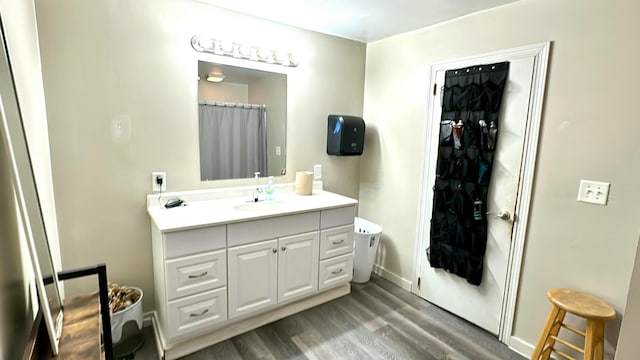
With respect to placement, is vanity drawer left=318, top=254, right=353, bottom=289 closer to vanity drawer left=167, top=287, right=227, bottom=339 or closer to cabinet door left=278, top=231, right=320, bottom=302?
cabinet door left=278, top=231, right=320, bottom=302

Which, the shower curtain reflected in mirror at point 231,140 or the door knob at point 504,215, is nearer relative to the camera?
the door knob at point 504,215

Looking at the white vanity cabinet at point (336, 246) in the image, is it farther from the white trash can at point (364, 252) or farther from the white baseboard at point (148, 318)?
the white baseboard at point (148, 318)

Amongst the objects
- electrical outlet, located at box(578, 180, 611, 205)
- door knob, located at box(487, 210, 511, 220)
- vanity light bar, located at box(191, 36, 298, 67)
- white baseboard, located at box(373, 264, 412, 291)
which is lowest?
white baseboard, located at box(373, 264, 412, 291)

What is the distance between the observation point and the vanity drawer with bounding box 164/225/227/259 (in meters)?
1.74

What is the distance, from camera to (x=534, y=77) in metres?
1.88

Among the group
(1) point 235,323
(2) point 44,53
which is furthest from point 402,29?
(1) point 235,323

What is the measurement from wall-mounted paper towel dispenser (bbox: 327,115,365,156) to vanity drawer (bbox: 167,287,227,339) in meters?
1.49

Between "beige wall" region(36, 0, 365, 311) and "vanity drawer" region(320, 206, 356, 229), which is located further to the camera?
"vanity drawer" region(320, 206, 356, 229)

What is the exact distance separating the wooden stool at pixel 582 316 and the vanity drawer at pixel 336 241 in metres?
1.34

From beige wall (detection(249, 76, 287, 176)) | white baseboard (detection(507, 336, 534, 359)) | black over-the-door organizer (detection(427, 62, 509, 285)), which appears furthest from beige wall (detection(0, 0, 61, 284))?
white baseboard (detection(507, 336, 534, 359))

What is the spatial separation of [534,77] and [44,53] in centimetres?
280

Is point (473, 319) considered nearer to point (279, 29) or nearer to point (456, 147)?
point (456, 147)

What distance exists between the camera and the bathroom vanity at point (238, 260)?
1.81 meters

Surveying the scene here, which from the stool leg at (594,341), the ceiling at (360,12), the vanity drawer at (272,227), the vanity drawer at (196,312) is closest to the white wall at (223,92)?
the ceiling at (360,12)
